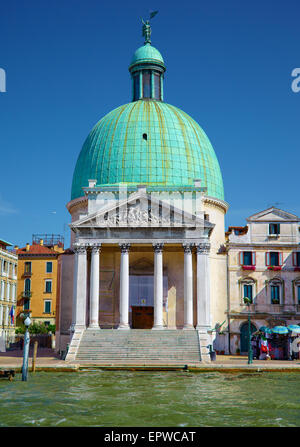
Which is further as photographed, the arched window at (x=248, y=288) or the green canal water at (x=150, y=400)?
the arched window at (x=248, y=288)

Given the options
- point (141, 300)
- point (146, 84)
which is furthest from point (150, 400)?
point (146, 84)

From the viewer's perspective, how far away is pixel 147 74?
5350 centimetres

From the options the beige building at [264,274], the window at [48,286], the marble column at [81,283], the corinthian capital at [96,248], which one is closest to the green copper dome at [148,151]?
the beige building at [264,274]

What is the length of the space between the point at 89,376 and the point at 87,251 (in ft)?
45.5

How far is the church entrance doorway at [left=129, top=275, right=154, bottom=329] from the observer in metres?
43.9

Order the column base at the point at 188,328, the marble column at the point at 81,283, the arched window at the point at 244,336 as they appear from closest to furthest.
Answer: the column base at the point at 188,328 → the marble column at the point at 81,283 → the arched window at the point at 244,336

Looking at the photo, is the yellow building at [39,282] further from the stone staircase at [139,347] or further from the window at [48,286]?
the stone staircase at [139,347]

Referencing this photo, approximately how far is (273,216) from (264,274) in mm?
5086

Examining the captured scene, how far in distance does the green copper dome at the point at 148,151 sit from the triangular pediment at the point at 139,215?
4474 millimetres

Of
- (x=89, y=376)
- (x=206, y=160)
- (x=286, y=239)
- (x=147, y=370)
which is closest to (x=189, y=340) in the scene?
(x=147, y=370)

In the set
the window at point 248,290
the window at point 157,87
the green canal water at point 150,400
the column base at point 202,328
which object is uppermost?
the window at point 157,87

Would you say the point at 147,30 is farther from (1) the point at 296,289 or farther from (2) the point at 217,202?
(1) the point at 296,289

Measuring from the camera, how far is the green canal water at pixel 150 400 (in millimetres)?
17328

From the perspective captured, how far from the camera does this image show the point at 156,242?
40.1 m
